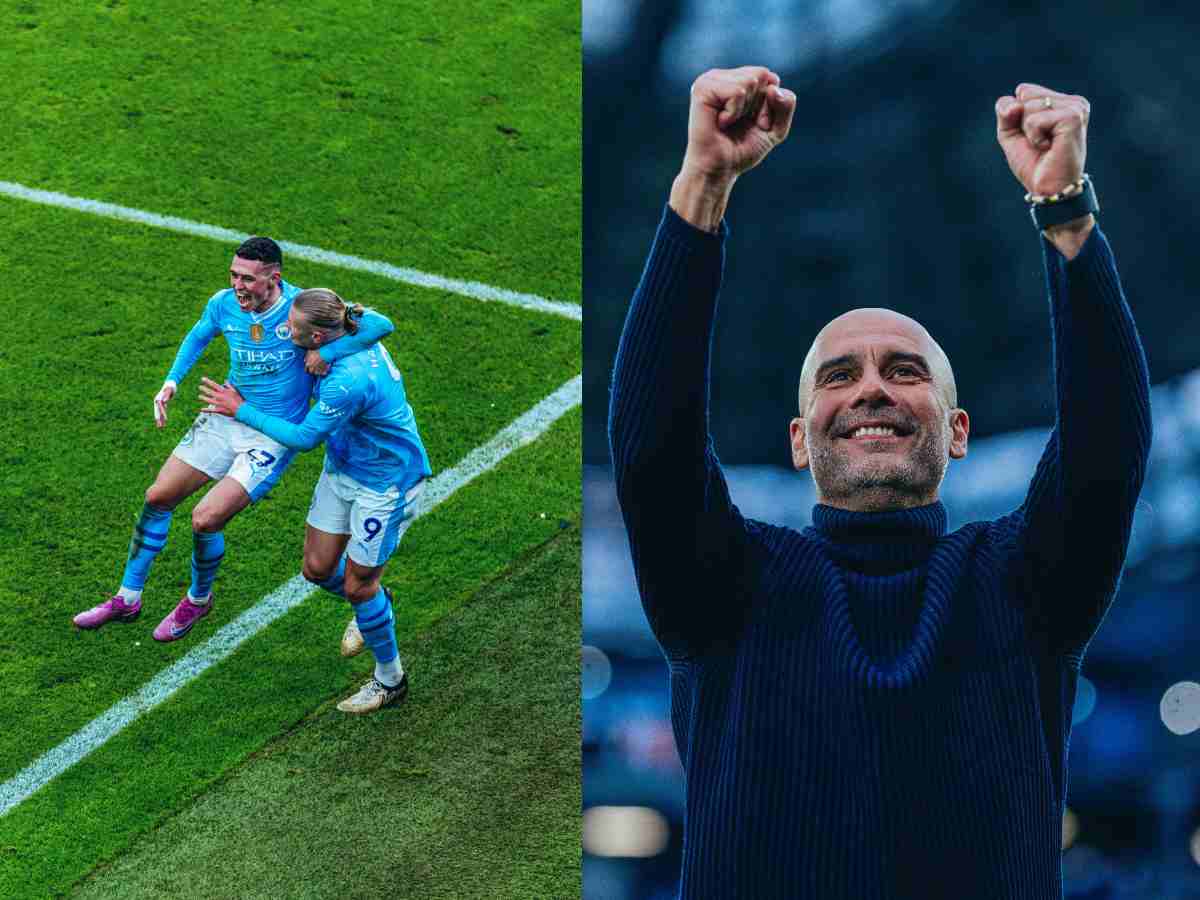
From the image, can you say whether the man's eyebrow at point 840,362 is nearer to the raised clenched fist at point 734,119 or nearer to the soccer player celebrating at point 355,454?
the raised clenched fist at point 734,119

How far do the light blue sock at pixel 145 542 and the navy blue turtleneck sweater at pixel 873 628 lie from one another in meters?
4.01

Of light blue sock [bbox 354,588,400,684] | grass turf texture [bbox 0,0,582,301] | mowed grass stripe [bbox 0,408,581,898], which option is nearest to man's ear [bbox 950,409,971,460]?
mowed grass stripe [bbox 0,408,581,898]

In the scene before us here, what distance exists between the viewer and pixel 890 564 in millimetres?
2346

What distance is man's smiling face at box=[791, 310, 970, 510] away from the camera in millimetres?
2375

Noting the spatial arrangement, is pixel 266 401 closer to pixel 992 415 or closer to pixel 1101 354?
pixel 992 415

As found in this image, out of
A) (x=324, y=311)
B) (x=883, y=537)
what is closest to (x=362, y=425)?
(x=324, y=311)

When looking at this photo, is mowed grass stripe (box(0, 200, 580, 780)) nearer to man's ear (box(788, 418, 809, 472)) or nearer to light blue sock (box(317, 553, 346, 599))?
light blue sock (box(317, 553, 346, 599))

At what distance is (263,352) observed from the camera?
5.82m

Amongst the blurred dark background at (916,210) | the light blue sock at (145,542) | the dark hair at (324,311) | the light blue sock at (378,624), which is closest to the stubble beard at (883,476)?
the blurred dark background at (916,210)

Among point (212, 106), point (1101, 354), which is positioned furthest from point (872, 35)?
point (212, 106)

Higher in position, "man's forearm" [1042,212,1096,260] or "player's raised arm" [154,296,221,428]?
"man's forearm" [1042,212,1096,260]

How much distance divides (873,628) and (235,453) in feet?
13.2

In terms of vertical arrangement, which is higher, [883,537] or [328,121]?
[883,537]

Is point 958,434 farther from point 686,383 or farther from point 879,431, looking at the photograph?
point 686,383
